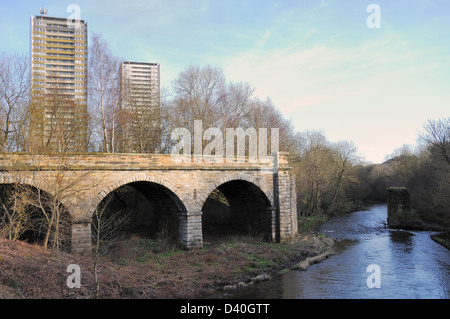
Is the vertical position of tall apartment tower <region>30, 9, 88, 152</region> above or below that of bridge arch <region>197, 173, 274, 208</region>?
above

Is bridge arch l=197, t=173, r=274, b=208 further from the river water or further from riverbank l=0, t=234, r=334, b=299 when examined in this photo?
the river water

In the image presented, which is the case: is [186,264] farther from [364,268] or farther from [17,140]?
[17,140]

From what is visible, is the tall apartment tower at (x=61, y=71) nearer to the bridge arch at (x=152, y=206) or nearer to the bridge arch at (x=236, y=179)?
the bridge arch at (x=152, y=206)

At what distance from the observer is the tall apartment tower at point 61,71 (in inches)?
866

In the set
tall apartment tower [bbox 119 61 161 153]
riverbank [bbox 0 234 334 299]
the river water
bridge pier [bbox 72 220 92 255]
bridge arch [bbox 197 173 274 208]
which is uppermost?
tall apartment tower [bbox 119 61 161 153]

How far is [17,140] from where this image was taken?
20062 millimetres

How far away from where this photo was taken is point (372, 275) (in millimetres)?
14195

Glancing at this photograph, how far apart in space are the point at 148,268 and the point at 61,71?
119 ft

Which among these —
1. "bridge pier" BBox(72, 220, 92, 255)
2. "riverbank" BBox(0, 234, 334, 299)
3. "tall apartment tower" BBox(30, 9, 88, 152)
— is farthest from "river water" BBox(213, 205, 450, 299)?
"tall apartment tower" BBox(30, 9, 88, 152)

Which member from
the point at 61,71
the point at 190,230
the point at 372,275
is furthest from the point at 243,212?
the point at 61,71

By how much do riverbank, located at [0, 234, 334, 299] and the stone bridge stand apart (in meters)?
1.56

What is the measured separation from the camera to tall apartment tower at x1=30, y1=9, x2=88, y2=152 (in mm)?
21984
